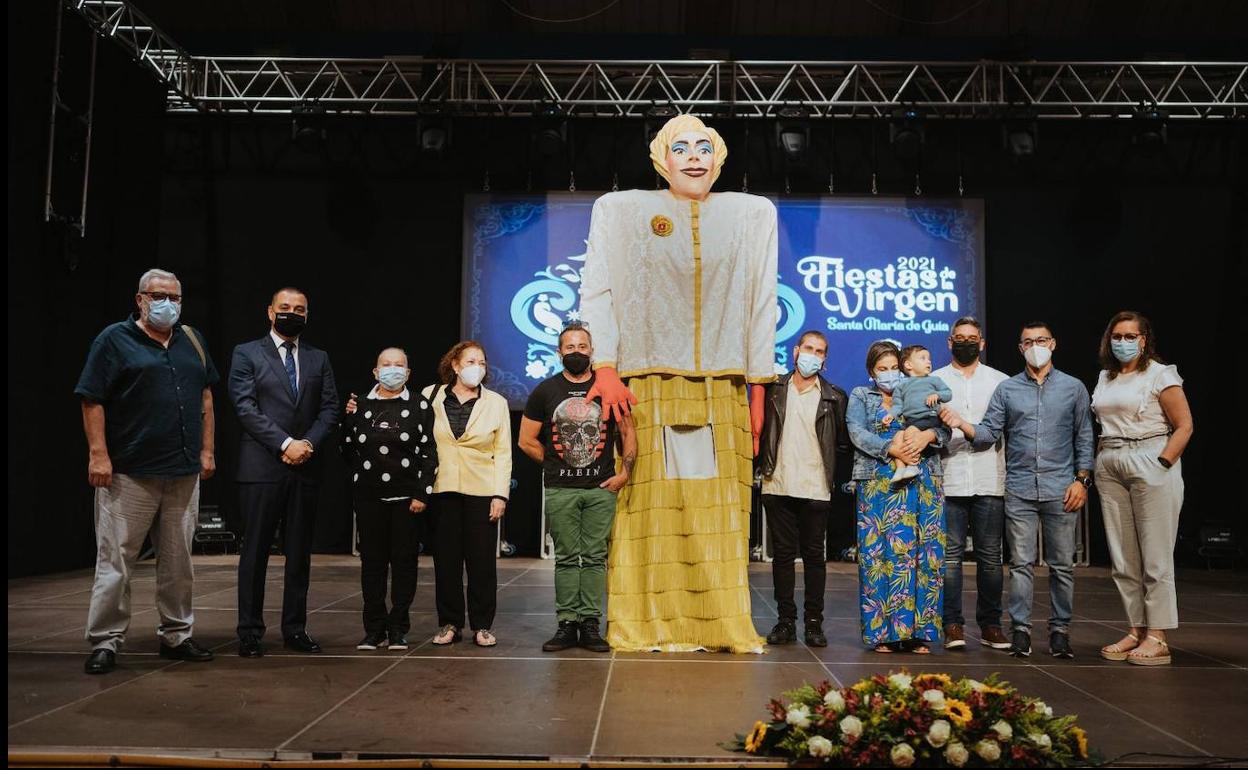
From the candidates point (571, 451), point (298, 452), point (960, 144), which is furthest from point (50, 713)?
point (960, 144)

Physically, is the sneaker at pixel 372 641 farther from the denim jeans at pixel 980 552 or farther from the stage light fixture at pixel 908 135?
the stage light fixture at pixel 908 135

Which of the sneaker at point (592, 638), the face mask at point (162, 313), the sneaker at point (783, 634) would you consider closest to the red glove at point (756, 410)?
the sneaker at point (783, 634)

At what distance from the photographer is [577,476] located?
4.02 meters

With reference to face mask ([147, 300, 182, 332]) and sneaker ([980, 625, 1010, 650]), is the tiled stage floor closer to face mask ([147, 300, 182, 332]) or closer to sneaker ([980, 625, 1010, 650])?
sneaker ([980, 625, 1010, 650])

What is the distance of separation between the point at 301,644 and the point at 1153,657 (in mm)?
3551

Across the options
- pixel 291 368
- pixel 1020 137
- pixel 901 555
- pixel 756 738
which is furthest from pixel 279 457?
pixel 1020 137

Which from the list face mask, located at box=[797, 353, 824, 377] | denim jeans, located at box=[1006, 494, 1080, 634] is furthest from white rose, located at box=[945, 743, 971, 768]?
face mask, located at box=[797, 353, 824, 377]

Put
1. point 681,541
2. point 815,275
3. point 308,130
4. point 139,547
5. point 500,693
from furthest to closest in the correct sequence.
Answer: point 308,130, point 815,275, point 681,541, point 139,547, point 500,693

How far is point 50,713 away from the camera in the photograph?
9.63 feet

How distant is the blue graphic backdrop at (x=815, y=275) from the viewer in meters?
8.66

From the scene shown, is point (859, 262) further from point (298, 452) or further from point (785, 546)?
point (298, 452)

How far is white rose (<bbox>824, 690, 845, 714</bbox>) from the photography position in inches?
99.9

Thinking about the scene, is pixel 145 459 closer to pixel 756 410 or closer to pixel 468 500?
pixel 468 500

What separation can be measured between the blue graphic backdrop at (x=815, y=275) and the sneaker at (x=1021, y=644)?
4.64 metres
